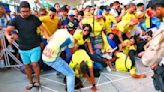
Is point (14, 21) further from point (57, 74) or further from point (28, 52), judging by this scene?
point (57, 74)

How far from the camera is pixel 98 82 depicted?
5.67 meters

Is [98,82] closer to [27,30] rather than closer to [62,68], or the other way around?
[62,68]

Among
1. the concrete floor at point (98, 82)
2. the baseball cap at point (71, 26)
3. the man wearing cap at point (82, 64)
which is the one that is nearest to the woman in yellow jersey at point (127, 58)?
the concrete floor at point (98, 82)

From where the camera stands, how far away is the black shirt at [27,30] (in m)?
4.91

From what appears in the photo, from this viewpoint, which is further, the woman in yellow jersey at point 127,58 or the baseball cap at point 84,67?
the woman in yellow jersey at point 127,58

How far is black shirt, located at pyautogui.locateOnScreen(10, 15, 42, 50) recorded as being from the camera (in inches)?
193

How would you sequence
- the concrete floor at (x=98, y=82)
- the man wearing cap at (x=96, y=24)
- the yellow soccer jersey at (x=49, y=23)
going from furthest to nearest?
1. the man wearing cap at (x=96, y=24)
2. the yellow soccer jersey at (x=49, y=23)
3. the concrete floor at (x=98, y=82)

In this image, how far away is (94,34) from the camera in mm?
6559

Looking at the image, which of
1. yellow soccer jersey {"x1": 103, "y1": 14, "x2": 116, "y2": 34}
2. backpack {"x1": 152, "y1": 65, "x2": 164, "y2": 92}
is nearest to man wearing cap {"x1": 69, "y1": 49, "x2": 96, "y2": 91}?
yellow soccer jersey {"x1": 103, "y1": 14, "x2": 116, "y2": 34}

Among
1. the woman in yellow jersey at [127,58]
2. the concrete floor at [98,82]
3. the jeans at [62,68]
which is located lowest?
the concrete floor at [98,82]

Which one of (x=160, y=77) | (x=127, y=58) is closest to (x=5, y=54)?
(x=127, y=58)

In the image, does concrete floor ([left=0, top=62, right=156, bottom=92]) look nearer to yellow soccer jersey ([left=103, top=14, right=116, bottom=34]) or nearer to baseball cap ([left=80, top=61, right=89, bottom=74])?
baseball cap ([left=80, top=61, right=89, bottom=74])

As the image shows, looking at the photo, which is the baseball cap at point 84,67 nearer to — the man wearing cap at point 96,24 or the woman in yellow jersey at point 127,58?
the woman in yellow jersey at point 127,58

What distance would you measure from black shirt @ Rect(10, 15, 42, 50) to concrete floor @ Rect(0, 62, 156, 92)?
0.93 m
